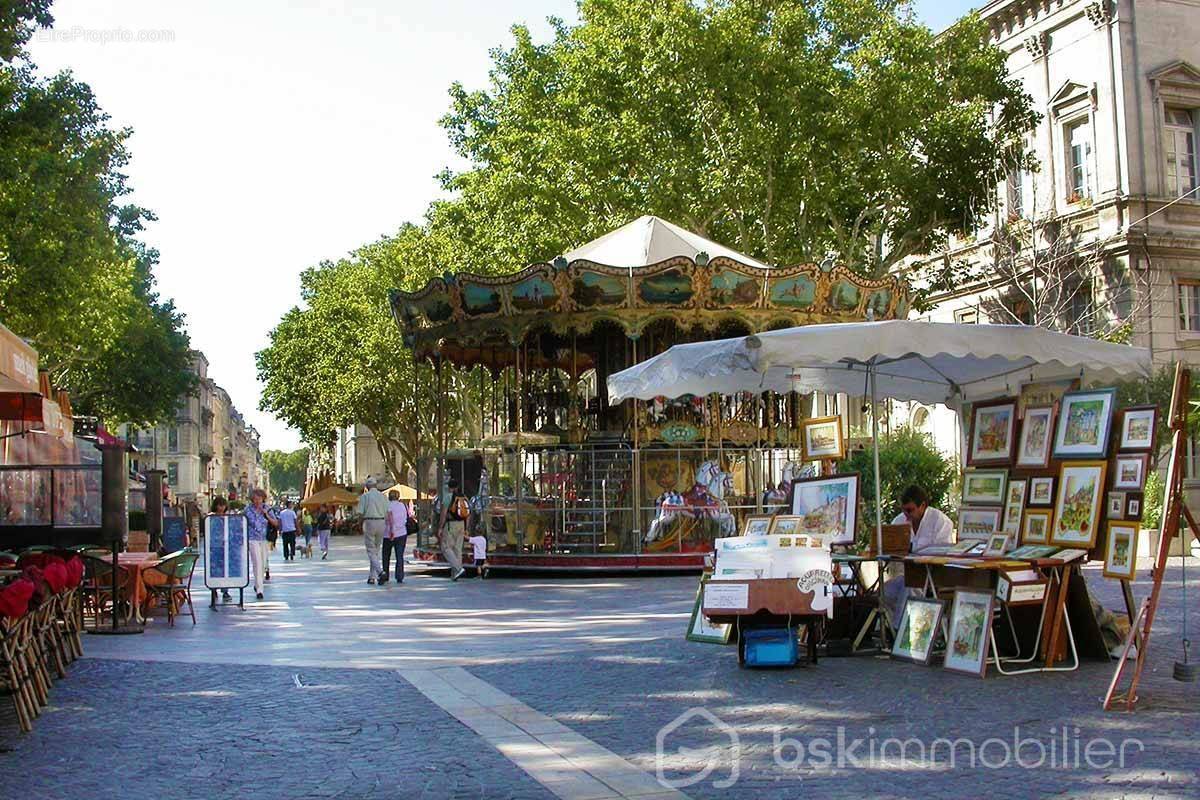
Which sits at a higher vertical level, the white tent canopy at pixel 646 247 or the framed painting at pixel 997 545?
the white tent canopy at pixel 646 247

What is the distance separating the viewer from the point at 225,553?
58.6 feet

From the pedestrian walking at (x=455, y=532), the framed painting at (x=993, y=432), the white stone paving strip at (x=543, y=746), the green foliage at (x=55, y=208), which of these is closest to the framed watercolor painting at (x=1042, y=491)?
the framed painting at (x=993, y=432)

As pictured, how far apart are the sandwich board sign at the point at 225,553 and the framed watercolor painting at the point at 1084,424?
11681mm

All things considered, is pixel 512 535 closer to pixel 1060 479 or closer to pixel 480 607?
Answer: pixel 480 607

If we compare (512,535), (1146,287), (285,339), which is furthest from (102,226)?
(285,339)

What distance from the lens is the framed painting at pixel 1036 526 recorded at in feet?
32.6

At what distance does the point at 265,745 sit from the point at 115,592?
712cm

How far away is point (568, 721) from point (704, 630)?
3673mm

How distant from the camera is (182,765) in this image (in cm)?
716

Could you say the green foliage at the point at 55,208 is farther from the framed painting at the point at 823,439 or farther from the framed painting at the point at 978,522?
the framed painting at the point at 978,522

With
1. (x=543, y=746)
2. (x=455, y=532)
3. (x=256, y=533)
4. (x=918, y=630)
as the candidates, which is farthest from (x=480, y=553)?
(x=543, y=746)

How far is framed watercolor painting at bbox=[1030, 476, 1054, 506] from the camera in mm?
9984

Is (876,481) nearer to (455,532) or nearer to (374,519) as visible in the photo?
(374,519)

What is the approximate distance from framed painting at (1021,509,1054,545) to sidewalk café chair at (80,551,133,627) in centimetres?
968
